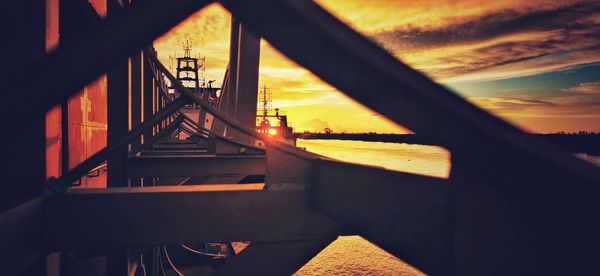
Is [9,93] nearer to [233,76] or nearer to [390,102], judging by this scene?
[390,102]

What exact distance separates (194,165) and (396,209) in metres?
4.51

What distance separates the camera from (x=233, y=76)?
6.18 metres

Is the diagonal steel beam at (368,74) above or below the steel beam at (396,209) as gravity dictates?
above

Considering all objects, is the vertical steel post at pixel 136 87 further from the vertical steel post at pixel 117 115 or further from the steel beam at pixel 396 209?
the steel beam at pixel 396 209

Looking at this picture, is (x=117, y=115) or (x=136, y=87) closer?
(x=117, y=115)

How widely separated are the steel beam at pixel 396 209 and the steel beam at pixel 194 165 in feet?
13.2

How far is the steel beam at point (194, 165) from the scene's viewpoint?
4.93m

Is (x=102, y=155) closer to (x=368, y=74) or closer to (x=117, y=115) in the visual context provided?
(x=117, y=115)

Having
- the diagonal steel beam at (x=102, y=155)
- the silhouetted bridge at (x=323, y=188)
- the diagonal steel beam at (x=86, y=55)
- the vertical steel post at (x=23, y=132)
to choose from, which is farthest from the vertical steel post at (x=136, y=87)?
the diagonal steel beam at (x=86, y=55)

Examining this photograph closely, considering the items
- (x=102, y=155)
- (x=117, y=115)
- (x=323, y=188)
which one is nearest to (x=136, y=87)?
(x=117, y=115)

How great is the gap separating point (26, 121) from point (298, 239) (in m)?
1.22

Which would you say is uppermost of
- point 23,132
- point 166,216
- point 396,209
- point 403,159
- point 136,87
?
point 136,87

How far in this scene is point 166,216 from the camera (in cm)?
160

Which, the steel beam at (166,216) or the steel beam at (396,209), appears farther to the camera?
the steel beam at (166,216)
